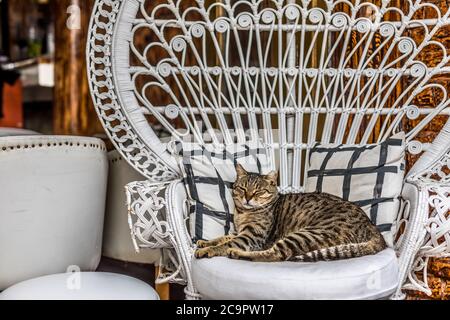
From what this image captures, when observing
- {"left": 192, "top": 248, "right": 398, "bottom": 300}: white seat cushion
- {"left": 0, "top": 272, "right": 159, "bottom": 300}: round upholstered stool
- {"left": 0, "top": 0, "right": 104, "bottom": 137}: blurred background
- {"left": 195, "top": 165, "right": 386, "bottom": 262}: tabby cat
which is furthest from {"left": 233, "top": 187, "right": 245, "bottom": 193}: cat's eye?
{"left": 0, "top": 0, "right": 104, "bottom": 137}: blurred background

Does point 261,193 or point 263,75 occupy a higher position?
point 263,75

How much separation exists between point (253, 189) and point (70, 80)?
2.99m

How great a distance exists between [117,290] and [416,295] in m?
1.30

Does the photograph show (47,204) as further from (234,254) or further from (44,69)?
(44,69)

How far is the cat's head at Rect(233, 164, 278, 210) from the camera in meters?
1.91

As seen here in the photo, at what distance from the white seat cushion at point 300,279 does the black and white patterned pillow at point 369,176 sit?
9.6 inches

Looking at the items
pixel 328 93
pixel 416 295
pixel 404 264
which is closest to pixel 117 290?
pixel 404 264

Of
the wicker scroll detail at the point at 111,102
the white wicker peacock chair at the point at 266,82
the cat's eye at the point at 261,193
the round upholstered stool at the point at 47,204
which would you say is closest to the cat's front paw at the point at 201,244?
the white wicker peacock chair at the point at 266,82

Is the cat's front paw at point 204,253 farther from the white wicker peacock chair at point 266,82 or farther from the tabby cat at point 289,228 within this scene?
the white wicker peacock chair at point 266,82

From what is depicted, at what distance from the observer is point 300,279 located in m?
1.59

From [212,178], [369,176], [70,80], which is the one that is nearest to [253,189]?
[212,178]

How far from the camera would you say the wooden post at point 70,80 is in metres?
4.06

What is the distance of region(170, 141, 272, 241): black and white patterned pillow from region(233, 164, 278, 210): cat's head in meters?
0.05

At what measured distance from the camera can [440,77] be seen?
2389 mm
